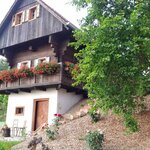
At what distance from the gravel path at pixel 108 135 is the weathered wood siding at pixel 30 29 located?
6.15 metres

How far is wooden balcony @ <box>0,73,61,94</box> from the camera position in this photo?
Result: 15445mm

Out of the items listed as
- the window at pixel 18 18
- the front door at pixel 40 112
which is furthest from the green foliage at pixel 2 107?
the front door at pixel 40 112

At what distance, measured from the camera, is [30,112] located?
17266 mm

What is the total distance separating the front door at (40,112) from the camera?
16.8 metres

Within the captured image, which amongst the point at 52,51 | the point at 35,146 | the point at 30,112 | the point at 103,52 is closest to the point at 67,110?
the point at 30,112

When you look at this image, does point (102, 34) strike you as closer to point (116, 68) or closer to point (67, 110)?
point (116, 68)

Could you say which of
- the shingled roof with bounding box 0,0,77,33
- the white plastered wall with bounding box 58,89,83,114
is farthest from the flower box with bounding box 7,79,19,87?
the shingled roof with bounding box 0,0,77,33

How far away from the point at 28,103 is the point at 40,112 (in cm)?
112

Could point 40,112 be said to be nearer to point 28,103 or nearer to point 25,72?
point 28,103

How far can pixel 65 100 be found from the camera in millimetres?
16625

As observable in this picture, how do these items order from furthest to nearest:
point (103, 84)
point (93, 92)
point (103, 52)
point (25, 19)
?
1. point (25, 19)
2. point (93, 92)
3. point (103, 84)
4. point (103, 52)

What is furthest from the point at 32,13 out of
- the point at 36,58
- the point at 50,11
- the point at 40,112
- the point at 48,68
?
the point at 40,112

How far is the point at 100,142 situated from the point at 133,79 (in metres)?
2.48

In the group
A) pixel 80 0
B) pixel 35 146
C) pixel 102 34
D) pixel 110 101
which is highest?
pixel 80 0
